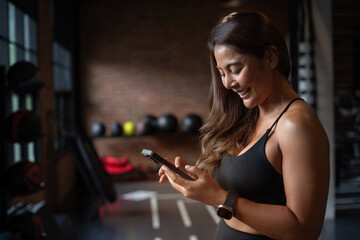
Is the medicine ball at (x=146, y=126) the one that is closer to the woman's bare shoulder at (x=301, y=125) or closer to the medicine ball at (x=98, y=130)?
the medicine ball at (x=98, y=130)

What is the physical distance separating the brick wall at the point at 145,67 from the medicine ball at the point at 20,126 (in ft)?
12.2

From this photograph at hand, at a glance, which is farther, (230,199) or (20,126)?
(20,126)

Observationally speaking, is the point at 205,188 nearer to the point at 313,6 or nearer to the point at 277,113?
the point at 277,113

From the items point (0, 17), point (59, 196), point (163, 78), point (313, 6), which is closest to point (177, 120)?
point (163, 78)

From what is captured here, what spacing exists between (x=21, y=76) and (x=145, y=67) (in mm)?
3867

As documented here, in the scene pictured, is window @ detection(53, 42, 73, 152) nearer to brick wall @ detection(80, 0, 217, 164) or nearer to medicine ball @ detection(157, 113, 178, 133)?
brick wall @ detection(80, 0, 217, 164)

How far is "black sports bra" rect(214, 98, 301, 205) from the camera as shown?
33.7 inches

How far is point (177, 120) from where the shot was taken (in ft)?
20.2

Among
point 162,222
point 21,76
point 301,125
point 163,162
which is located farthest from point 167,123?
point 301,125

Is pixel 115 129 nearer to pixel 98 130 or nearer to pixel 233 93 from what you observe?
pixel 98 130

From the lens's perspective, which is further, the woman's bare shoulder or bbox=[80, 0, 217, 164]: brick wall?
bbox=[80, 0, 217, 164]: brick wall

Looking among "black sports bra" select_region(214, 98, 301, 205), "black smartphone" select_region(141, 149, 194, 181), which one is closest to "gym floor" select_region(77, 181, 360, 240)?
"black sports bra" select_region(214, 98, 301, 205)

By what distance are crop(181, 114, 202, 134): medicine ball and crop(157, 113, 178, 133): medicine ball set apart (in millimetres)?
145

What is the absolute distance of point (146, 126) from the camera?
5.75m
